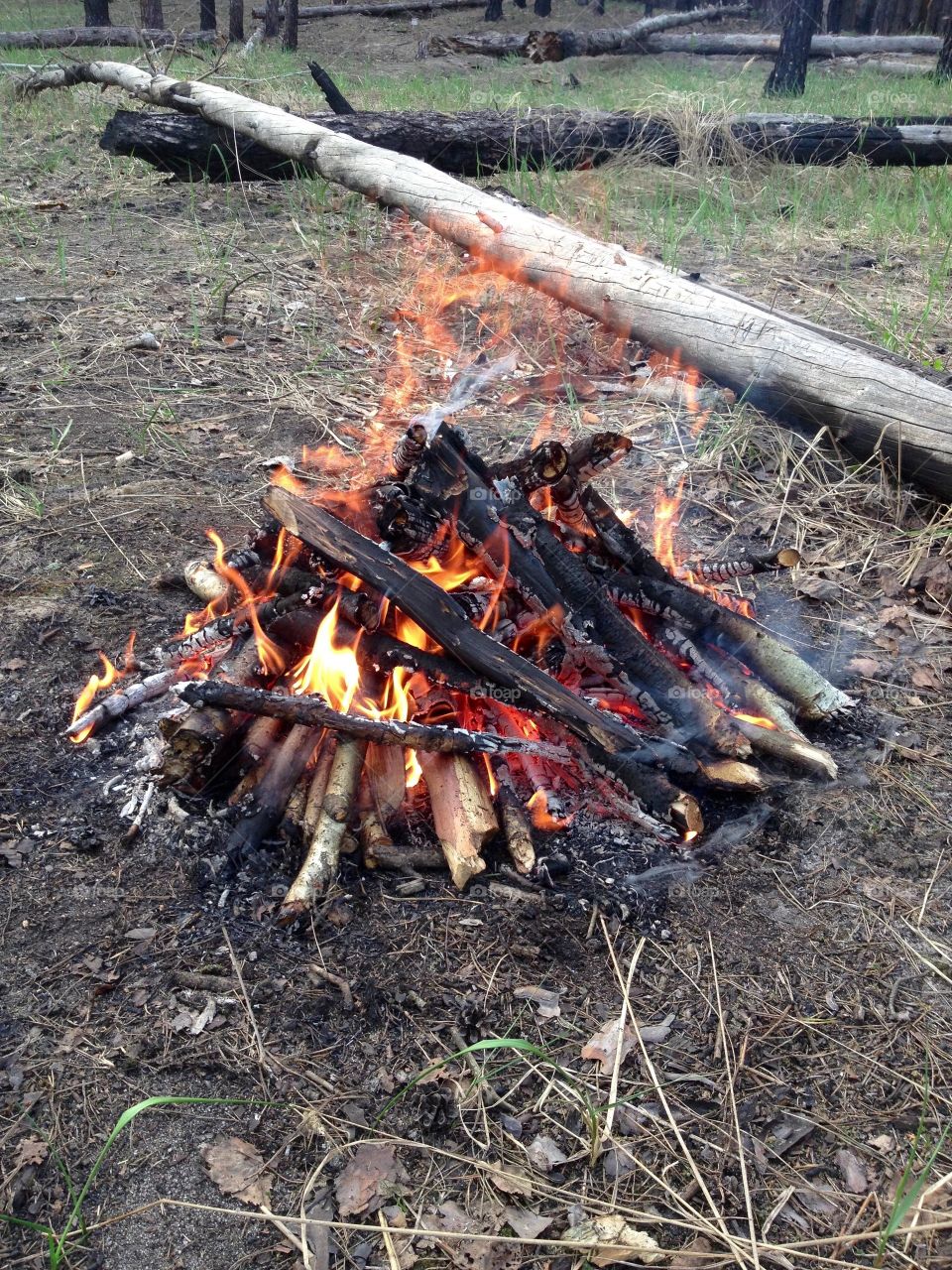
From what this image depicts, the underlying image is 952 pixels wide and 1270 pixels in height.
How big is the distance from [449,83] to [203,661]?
42.8ft

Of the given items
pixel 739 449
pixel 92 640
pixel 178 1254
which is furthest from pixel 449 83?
pixel 178 1254

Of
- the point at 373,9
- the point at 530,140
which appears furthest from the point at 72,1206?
the point at 373,9

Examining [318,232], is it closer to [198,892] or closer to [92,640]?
[92,640]

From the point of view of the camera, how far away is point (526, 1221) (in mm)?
1805

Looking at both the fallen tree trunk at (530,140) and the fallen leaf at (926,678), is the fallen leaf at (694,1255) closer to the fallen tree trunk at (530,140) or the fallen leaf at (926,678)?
the fallen leaf at (926,678)

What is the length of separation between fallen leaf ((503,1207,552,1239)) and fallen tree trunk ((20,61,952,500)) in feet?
11.3

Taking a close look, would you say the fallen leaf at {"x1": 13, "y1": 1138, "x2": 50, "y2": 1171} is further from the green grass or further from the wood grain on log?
the wood grain on log

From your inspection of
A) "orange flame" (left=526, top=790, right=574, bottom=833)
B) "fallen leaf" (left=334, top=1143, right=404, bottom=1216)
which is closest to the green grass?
"fallen leaf" (left=334, top=1143, right=404, bottom=1216)

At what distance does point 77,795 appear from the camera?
2748 millimetres

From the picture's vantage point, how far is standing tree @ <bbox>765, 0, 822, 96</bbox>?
43.7 ft

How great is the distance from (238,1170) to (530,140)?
8.59 metres

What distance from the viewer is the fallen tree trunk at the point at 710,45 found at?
1759 centimetres

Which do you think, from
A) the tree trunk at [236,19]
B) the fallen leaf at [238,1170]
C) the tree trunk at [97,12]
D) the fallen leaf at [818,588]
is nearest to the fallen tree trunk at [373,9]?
the tree trunk at [236,19]

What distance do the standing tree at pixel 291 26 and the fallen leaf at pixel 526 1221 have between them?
64.4 feet
